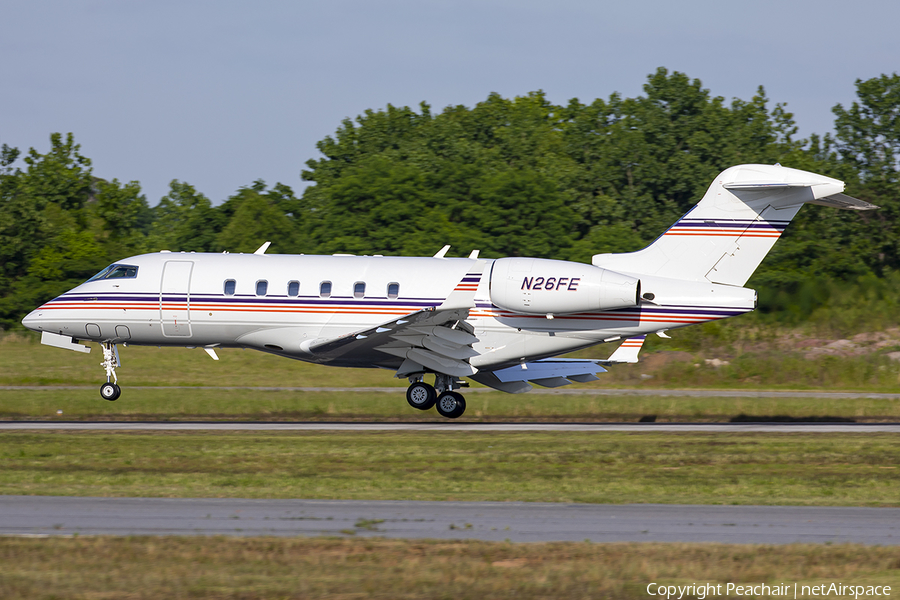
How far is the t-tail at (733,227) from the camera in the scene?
813 inches

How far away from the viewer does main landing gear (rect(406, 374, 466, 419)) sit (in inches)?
859

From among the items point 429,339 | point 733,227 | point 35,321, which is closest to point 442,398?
point 429,339

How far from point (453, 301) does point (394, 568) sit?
11.9 m

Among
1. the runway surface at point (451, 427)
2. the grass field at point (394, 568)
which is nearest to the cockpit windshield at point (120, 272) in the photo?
the runway surface at point (451, 427)

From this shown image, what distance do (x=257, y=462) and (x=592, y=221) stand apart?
31.7 m

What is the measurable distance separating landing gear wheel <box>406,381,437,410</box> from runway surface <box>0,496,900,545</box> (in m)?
10.1

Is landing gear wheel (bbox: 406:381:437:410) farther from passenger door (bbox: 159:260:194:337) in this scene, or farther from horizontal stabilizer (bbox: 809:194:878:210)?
horizontal stabilizer (bbox: 809:194:878:210)

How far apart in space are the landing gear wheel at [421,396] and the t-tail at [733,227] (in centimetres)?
527

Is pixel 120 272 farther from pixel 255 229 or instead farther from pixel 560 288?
pixel 255 229

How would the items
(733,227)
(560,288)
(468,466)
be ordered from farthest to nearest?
(733,227) → (560,288) → (468,466)

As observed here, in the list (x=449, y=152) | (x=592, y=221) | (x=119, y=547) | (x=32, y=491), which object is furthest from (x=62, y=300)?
(x=449, y=152)

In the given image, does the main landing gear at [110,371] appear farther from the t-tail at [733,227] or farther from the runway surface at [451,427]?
the t-tail at [733,227]

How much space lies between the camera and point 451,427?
67.4ft

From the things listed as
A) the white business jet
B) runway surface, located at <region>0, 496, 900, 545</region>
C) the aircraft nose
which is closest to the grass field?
runway surface, located at <region>0, 496, 900, 545</region>
